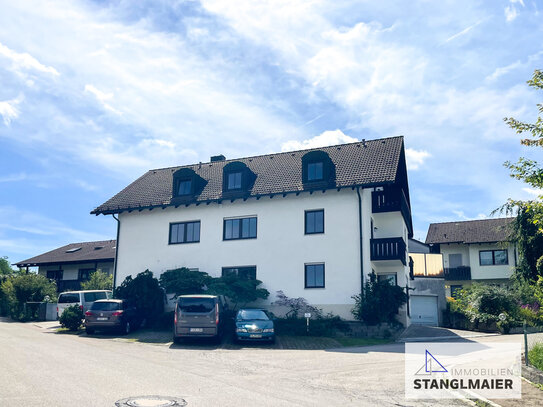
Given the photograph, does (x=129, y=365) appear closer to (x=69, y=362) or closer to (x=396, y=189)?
(x=69, y=362)

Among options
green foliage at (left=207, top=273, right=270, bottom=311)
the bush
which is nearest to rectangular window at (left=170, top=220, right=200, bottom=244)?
green foliage at (left=207, top=273, right=270, bottom=311)

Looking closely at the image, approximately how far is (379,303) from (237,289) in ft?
22.4

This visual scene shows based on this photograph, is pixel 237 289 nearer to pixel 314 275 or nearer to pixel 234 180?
pixel 314 275

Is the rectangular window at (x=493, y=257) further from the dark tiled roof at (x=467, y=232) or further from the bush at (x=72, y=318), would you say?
the bush at (x=72, y=318)

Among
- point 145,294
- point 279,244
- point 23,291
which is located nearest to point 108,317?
point 145,294

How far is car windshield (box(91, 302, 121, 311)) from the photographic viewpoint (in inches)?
904

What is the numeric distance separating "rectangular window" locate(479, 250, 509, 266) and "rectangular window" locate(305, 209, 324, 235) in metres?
21.1

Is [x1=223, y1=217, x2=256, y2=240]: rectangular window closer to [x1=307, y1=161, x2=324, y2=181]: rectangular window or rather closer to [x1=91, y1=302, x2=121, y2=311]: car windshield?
[x1=307, y1=161, x2=324, y2=181]: rectangular window

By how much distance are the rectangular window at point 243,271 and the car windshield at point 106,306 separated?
6288 millimetres

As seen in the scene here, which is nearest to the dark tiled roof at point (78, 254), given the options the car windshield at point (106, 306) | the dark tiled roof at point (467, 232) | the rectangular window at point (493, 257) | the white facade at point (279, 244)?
the white facade at point (279, 244)

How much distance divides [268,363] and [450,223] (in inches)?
1374

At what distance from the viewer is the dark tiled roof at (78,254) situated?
42.1m

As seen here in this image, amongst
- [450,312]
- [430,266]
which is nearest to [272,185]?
[450,312]

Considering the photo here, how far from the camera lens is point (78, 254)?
1759 inches
